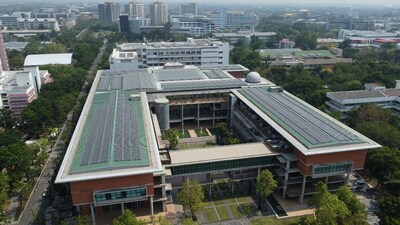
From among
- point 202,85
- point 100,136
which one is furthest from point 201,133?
point 100,136

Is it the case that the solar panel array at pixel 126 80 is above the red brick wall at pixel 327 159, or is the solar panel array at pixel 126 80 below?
above

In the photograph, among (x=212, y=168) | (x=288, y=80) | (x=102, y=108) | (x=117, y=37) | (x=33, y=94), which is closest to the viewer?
(x=212, y=168)

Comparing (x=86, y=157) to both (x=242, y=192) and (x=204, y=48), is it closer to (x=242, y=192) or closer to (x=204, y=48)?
(x=242, y=192)

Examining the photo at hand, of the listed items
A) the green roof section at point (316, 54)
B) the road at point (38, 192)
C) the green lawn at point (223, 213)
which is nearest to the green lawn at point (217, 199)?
the green lawn at point (223, 213)

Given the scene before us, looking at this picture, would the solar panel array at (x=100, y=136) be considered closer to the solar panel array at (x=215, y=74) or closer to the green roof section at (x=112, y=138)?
the green roof section at (x=112, y=138)

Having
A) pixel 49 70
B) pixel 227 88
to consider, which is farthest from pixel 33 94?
pixel 227 88

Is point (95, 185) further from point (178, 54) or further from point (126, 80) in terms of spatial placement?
point (178, 54)

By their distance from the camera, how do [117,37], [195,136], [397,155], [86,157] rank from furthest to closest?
[117,37]
[195,136]
[397,155]
[86,157]
